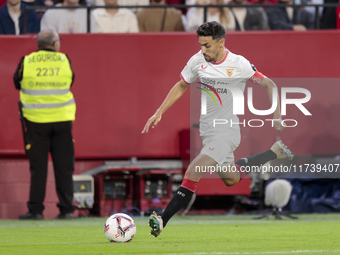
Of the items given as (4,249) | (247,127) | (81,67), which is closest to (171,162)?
(247,127)

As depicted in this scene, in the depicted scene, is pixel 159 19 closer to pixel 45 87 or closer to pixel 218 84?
pixel 45 87

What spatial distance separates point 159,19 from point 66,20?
1.52 metres

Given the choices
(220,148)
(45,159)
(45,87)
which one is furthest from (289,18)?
(220,148)

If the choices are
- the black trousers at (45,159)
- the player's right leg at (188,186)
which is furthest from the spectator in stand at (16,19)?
the player's right leg at (188,186)

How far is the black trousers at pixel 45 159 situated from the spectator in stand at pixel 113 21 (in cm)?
232

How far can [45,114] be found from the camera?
27.7ft

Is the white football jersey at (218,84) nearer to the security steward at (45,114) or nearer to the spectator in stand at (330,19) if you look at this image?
the security steward at (45,114)

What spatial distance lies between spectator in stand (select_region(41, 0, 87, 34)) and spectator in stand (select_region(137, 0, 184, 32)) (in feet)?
3.07

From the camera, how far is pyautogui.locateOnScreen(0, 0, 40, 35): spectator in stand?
32.3 ft

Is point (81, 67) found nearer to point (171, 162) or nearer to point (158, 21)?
point (158, 21)

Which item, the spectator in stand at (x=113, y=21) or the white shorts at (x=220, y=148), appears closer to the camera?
the white shorts at (x=220, y=148)

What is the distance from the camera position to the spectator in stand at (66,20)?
32.5 feet

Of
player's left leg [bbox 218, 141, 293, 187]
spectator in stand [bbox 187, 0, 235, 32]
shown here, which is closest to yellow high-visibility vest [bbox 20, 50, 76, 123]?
spectator in stand [bbox 187, 0, 235, 32]

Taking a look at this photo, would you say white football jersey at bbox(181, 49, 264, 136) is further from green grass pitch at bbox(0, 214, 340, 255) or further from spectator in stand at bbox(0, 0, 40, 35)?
spectator in stand at bbox(0, 0, 40, 35)
